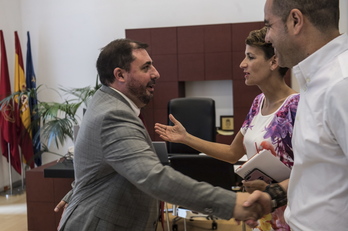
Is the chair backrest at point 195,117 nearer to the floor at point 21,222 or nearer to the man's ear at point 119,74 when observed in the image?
the floor at point 21,222

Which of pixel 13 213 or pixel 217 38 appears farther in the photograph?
pixel 217 38

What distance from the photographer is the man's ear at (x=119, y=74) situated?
1.88m

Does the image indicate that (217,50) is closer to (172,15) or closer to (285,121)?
(172,15)

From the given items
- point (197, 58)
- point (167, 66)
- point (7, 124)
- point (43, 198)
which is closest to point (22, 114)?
point (7, 124)

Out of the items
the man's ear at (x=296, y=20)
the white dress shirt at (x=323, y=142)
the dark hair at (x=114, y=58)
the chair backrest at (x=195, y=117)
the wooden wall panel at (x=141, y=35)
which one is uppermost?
the wooden wall panel at (x=141, y=35)

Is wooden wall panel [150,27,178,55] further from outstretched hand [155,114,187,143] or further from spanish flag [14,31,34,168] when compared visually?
outstretched hand [155,114,187,143]

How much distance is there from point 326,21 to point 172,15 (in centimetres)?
574

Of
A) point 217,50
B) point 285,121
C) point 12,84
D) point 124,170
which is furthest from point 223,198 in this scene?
point 12,84

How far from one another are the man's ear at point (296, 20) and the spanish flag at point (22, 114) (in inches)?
225

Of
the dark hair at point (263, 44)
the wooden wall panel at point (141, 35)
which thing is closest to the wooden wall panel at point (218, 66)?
the wooden wall panel at point (141, 35)

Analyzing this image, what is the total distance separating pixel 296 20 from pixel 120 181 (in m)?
0.89

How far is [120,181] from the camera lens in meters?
1.72

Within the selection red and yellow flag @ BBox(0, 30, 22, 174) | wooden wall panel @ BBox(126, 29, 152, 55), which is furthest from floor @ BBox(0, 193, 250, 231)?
wooden wall panel @ BBox(126, 29, 152, 55)

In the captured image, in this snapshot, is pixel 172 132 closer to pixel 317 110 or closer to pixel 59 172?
pixel 317 110
